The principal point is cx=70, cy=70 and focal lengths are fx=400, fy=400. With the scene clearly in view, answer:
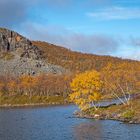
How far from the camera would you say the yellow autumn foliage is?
12694cm

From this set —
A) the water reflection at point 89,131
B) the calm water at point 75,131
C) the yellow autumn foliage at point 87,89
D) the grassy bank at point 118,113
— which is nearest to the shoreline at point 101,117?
the grassy bank at point 118,113

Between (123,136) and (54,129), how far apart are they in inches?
856

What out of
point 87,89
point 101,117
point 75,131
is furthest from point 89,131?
point 87,89

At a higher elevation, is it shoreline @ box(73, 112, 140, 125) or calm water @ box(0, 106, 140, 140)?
shoreline @ box(73, 112, 140, 125)

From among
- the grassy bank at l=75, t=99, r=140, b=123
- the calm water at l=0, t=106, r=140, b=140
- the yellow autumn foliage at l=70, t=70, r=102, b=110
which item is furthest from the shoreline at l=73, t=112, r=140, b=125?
the yellow autumn foliage at l=70, t=70, r=102, b=110

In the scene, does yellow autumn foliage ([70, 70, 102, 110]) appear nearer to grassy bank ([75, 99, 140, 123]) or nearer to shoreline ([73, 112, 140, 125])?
shoreline ([73, 112, 140, 125])

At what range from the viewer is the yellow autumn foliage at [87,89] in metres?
127

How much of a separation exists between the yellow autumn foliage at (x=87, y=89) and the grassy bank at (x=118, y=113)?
369 cm

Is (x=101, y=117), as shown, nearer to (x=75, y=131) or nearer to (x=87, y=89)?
(x=87, y=89)

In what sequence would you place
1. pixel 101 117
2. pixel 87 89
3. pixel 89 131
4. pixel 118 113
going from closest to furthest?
pixel 89 131, pixel 118 113, pixel 101 117, pixel 87 89

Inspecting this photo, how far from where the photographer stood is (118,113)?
11569 cm

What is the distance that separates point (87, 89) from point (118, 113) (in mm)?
16210

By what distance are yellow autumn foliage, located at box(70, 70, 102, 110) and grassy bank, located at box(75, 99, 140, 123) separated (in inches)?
145

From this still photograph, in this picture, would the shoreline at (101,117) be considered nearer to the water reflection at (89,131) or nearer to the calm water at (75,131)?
the calm water at (75,131)
